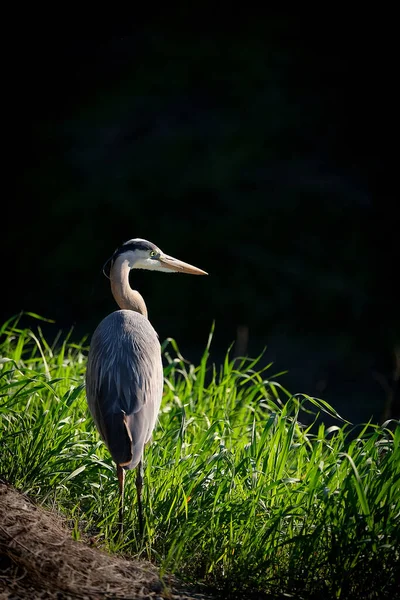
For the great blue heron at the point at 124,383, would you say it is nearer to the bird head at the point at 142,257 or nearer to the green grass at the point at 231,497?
the bird head at the point at 142,257

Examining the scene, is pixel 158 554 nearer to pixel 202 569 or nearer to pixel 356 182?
pixel 202 569

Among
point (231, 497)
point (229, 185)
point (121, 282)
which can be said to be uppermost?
point (121, 282)

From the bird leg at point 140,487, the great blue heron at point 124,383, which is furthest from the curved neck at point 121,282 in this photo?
the bird leg at point 140,487

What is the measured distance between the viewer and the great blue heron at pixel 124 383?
134 inches

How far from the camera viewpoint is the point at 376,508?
10.3 feet

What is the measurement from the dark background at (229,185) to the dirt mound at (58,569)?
421cm

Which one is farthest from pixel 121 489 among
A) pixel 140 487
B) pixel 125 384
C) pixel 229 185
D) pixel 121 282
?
pixel 229 185

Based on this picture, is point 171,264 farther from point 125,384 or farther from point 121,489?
point 121,489

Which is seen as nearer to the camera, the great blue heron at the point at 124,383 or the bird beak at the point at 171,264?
the great blue heron at the point at 124,383

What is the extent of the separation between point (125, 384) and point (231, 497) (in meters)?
0.68

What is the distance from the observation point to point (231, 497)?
349 cm

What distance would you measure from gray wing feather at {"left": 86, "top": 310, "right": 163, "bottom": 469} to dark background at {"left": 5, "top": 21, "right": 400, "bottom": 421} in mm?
3548

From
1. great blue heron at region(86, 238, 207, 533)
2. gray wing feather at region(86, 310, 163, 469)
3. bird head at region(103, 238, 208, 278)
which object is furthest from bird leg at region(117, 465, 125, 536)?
bird head at region(103, 238, 208, 278)

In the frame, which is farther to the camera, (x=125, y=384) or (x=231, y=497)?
(x=125, y=384)
